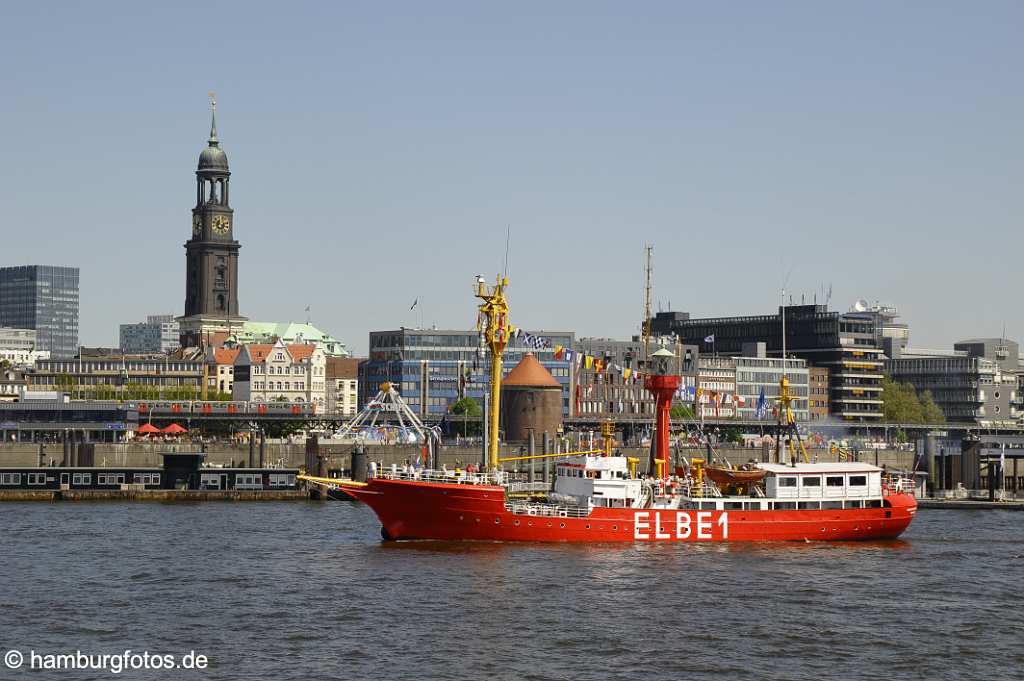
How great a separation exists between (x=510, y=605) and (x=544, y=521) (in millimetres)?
21860

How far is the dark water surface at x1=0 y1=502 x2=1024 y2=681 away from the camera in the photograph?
5994cm

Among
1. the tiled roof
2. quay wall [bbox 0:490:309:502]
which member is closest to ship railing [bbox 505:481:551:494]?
quay wall [bbox 0:490:309:502]

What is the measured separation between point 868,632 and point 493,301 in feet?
125

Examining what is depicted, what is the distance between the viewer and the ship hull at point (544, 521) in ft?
304

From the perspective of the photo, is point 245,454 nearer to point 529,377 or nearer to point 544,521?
point 529,377

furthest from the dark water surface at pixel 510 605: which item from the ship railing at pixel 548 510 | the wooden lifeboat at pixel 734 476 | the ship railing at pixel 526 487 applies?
Result: the ship railing at pixel 526 487

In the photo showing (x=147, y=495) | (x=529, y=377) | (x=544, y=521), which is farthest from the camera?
(x=529, y=377)

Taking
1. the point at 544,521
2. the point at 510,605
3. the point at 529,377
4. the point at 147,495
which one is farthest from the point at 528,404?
the point at 510,605

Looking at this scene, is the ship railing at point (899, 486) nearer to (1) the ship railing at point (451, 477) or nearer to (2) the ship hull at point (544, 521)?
(2) the ship hull at point (544, 521)

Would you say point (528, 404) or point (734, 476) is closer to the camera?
point (734, 476)

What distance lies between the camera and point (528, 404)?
586ft

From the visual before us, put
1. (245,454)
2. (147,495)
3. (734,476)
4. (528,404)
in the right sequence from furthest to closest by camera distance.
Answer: (528,404), (245,454), (147,495), (734,476)

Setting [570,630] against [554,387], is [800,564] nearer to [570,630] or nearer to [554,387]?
[570,630]

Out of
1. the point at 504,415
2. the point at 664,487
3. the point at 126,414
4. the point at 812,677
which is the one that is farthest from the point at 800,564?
the point at 126,414
